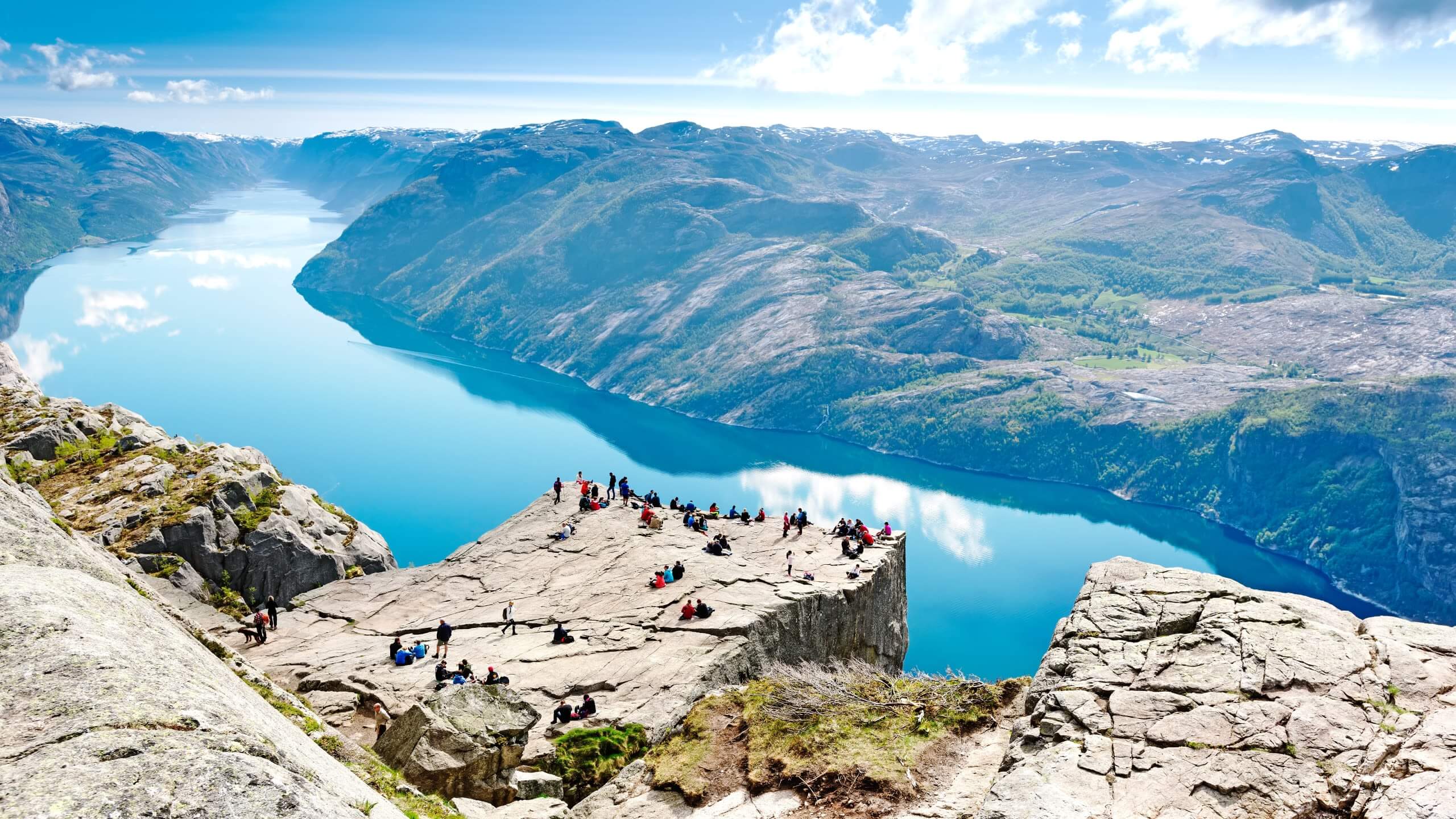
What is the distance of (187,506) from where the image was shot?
130 ft

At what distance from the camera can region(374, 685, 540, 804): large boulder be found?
2280 centimetres

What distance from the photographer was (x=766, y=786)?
21734 millimetres

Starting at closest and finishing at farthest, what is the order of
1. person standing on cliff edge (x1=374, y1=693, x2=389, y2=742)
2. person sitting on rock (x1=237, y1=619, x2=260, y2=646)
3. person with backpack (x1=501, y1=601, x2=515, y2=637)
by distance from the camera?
person standing on cliff edge (x1=374, y1=693, x2=389, y2=742) → person sitting on rock (x1=237, y1=619, x2=260, y2=646) → person with backpack (x1=501, y1=601, x2=515, y2=637)

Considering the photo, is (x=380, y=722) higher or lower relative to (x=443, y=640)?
higher

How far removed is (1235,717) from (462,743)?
19.2m

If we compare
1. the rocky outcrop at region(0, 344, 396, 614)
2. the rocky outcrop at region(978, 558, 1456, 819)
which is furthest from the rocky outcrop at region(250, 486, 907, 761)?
the rocky outcrop at region(978, 558, 1456, 819)

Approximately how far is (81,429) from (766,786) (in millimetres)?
45287

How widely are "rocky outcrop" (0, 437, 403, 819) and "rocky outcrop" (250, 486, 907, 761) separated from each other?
559 inches

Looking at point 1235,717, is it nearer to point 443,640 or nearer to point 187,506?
point 443,640

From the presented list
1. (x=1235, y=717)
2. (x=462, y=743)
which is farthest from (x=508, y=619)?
(x=1235, y=717)

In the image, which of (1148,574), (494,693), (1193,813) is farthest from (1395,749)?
(494,693)

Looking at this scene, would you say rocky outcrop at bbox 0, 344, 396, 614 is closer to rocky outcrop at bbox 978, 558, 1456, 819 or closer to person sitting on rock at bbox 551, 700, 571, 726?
person sitting on rock at bbox 551, 700, 571, 726

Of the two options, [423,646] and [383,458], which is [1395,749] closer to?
[423,646]

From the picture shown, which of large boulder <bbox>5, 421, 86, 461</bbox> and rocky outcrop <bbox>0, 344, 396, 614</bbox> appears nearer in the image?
rocky outcrop <bbox>0, 344, 396, 614</bbox>
